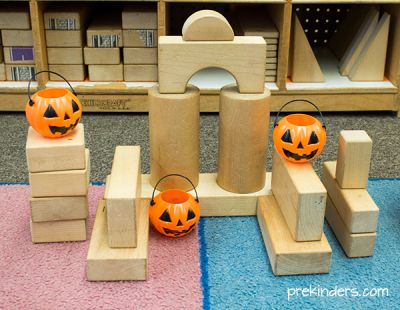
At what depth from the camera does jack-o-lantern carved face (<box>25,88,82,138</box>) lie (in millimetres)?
1430

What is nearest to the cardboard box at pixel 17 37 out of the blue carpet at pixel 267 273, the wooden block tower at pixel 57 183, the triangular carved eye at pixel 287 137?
the wooden block tower at pixel 57 183

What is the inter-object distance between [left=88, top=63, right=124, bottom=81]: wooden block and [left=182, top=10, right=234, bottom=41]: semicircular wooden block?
0.80 metres

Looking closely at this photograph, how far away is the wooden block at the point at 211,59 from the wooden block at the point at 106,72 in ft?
2.49

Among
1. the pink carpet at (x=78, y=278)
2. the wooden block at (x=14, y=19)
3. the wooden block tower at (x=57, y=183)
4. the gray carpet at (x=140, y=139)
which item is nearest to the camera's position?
the pink carpet at (x=78, y=278)

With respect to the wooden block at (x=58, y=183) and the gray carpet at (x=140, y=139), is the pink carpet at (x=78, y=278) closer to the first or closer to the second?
the wooden block at (x=58, y=183)

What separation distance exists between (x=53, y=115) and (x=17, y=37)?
95 centimetres

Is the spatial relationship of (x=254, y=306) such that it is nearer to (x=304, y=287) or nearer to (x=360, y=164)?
(x=304, y=287)

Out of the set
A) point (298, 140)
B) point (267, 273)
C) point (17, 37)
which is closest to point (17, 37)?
point (17, 37)

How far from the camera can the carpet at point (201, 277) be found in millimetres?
1328

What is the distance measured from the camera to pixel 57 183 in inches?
56.8

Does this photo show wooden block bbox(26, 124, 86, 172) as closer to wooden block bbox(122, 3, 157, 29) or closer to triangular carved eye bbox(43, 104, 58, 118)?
triangular carved eye bbox(43, 104, 58, 118)

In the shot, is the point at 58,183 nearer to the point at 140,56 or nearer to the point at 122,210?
the point at 122,210

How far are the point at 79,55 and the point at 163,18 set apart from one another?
0.36 m

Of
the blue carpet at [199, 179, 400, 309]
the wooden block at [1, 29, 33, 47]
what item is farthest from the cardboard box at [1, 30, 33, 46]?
the blue carpet at [199, 179, 400, 309]
